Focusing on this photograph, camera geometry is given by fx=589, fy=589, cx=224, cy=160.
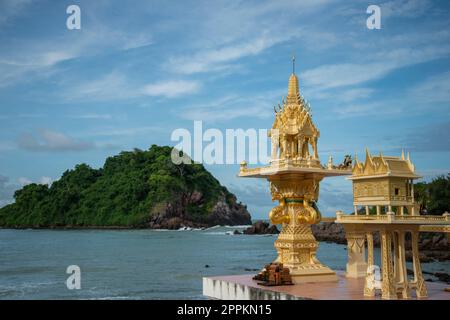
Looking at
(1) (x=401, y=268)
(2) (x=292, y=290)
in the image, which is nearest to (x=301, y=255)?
(2) (x=292, y=290)

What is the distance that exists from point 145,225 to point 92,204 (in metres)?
11.5

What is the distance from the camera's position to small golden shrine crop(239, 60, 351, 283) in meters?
17.1

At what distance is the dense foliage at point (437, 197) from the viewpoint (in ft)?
135

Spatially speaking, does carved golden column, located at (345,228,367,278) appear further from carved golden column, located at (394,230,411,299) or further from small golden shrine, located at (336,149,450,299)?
carved golden column, located at (394,230,411,299)

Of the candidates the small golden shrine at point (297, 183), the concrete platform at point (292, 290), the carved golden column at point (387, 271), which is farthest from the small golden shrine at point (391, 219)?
the small golden shrine at point (297, 183)

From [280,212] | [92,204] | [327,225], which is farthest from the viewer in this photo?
[92,204]

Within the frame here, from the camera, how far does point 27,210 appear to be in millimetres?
100812

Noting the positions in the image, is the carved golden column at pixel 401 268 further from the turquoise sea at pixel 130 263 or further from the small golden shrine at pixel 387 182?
the turquoise sea at pixel 130 263

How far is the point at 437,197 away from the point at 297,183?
27358 millimetres

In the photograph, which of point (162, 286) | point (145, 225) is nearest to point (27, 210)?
point (145, 225)

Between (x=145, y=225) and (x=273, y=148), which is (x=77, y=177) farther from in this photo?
(x=273, y=148)

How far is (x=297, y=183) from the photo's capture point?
1752 centimetres

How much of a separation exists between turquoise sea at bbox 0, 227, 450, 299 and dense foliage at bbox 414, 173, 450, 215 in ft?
15.7

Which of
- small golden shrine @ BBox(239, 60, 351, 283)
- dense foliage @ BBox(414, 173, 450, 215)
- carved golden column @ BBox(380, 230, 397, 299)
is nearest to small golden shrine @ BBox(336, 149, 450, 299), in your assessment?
carved golden column @ BBox(380, 230, 397, 299)
